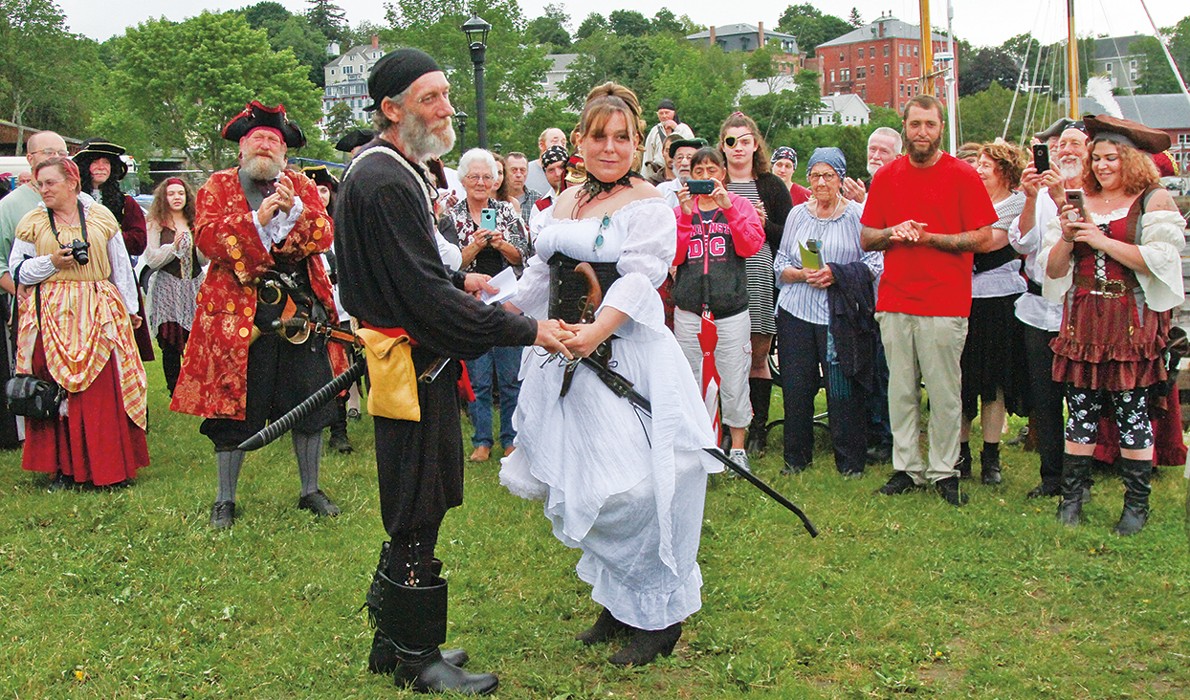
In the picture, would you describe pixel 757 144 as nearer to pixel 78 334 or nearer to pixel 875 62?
pixel 78 334

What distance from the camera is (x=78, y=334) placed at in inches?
263

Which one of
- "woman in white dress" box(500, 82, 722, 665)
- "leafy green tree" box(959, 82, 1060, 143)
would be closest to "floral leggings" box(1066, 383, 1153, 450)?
"woman in white dress" box(500, 82, 722, 665)

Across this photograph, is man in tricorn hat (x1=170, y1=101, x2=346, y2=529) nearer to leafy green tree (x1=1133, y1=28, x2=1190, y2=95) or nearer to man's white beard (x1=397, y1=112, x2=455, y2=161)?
man's white beard (x1=397, y1=112, x2=455, y2=161)

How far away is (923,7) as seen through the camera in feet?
54.8

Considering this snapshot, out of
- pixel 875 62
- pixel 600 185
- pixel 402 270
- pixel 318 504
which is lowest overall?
→ pixel 318 504

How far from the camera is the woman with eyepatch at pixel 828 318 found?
270 inches

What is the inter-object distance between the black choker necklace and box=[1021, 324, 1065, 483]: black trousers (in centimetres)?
339

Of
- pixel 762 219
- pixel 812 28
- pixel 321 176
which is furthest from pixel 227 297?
pixel 812 28

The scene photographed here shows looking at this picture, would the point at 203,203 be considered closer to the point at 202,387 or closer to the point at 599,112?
the point at 202,387

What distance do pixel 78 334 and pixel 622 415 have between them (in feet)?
14.2

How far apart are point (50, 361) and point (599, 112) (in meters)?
4.42

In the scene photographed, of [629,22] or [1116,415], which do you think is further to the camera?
[629,22]

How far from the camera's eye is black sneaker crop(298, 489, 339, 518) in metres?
6.08

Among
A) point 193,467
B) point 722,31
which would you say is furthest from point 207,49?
point 722,31
